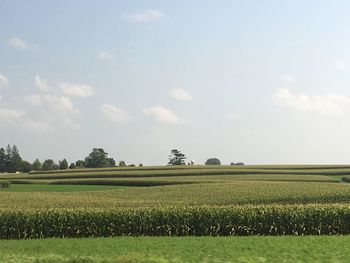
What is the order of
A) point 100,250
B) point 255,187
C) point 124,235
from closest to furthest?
point 100,250 → point 124,235 → point 255,187

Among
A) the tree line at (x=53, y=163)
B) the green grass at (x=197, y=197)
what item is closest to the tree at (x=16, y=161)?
the tree line at (x=53, y=163)

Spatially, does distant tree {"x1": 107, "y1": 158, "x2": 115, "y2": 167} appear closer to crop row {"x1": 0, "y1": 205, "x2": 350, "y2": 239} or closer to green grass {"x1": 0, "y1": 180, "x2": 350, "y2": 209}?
green grass {"x1": 0, "y1": 180, "x2": 350, "y2": 209}

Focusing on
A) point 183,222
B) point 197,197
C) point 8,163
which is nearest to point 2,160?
point 8,163

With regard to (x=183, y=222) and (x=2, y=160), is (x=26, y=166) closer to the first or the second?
(x=2, y=160)

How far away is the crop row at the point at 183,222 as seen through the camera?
918 inches

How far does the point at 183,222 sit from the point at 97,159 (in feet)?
376

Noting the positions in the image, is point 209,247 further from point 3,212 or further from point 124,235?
point 3,212

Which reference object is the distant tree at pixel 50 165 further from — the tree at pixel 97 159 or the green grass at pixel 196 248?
the green grass at pixel 196 248

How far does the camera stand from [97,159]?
136 m

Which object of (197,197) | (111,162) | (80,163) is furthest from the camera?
(111,162)

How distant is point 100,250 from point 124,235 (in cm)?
609

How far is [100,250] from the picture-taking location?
17.1 metres

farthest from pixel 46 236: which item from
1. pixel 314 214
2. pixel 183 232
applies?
pixel 314 214

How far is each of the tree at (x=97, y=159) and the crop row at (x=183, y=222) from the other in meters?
111
